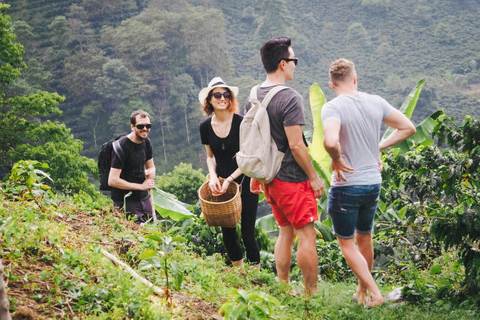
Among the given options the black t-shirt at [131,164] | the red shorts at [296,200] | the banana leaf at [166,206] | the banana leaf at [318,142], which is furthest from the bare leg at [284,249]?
the banana leaf at [318,142]

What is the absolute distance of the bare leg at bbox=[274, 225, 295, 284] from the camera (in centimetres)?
313

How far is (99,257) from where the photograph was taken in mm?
2561

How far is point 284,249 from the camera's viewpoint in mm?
3168

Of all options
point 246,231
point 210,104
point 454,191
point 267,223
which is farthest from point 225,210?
point 267,223

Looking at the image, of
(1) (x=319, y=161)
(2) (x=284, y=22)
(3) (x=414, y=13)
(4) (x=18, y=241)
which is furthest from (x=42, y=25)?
(4) (x=18, y=241)

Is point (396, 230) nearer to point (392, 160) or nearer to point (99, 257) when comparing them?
point (392, 160)

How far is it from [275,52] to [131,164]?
176cm

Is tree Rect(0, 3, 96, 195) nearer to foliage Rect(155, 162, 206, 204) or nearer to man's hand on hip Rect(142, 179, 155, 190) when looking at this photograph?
foliage Rect(155, 162, 206, 204)

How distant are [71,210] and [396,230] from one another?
9.34 ft

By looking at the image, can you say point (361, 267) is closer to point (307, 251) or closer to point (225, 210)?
point (307, 251)

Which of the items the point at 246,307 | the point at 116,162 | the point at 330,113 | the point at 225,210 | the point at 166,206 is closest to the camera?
the point at 246,307

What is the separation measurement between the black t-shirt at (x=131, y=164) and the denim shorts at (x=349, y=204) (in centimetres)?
186

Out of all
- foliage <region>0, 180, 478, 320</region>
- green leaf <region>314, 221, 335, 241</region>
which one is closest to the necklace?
foliage <region>0, 180, 478, 320</region>

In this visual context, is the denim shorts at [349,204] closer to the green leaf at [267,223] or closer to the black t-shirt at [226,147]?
the black t-shirt at [226,147]
